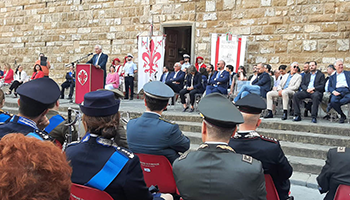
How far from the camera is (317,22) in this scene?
29.5 ft

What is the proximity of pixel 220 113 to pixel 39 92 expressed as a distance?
3.69 ft

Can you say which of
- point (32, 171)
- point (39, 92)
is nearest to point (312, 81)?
point (39, 92)

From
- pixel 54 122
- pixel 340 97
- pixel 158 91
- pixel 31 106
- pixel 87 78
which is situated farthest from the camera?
pixel 87 78

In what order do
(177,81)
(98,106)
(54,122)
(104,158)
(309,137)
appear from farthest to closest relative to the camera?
(177,81)
(309,137)
(54,122)
(98,106)
(104,158)

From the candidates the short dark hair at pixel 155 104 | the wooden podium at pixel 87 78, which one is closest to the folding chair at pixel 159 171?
the short dark hair at pixel 155 104

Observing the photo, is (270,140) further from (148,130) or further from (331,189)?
(148,130)

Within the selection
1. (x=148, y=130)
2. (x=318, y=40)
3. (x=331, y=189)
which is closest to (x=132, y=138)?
(x=148, y=130)

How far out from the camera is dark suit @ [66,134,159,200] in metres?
1.54

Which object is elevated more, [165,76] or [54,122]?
[54,122]

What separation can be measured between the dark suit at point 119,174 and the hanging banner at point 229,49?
27.8 ft

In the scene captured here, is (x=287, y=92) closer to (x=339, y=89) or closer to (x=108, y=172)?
(x=339, y=89)

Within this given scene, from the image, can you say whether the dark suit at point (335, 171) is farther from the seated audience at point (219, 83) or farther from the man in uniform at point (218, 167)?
the seated audience at point (219, 83)

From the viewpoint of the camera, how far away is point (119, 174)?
154cm

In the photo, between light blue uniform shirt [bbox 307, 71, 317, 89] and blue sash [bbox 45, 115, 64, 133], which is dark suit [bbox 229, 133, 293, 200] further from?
light blue uniform shirt [bbox 307, 71, 317, 89]
